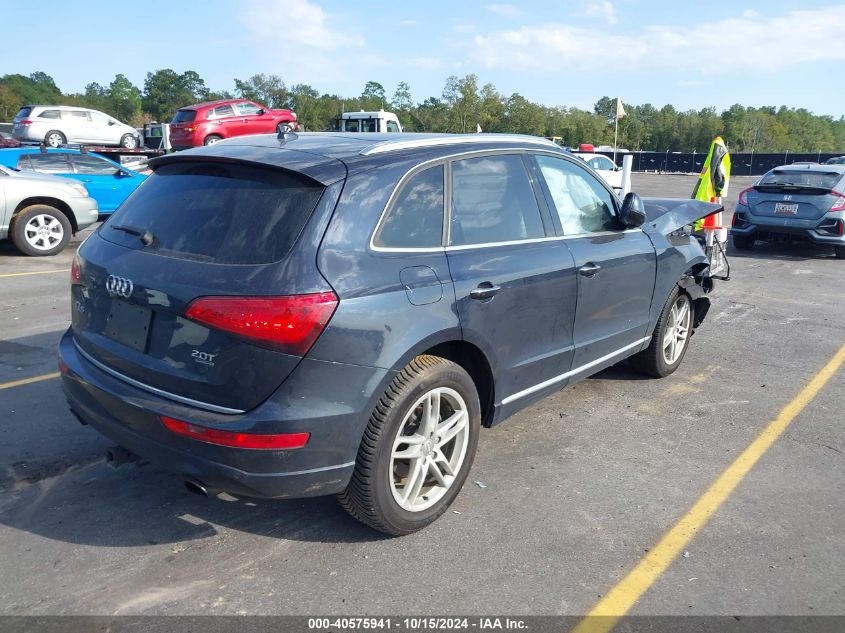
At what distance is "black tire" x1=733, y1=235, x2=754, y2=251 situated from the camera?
12.8 metres

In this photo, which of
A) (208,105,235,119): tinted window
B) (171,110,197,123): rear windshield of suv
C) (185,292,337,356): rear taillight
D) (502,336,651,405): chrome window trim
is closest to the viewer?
(185,292,337,356): rear taillight

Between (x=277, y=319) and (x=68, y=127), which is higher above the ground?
(x=68, y=127)

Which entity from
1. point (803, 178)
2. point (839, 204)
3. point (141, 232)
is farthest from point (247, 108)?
point (141, 232)

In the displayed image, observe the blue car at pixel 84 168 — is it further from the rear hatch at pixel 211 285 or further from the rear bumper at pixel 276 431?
the rear bumper at pixel 276 431

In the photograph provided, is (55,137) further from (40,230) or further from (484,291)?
(484,291)

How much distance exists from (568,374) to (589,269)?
646 millimetres

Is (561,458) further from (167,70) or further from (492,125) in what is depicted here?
(167,70)

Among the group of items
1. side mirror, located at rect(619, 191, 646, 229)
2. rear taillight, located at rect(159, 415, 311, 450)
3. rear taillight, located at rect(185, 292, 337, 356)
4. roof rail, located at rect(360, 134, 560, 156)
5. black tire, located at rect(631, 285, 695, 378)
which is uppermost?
roof rail, located at rect(360, 134, 560, 156)

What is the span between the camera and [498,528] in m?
3.46

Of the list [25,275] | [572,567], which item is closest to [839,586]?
[572,567]

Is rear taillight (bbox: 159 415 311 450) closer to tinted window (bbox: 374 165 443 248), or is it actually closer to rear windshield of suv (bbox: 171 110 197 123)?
tinted window (bbox: 374 165 443 248)

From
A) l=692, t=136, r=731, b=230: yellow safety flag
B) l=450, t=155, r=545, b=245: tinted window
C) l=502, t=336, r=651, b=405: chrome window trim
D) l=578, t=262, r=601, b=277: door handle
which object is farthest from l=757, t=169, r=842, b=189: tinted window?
l=450, t=155, r=545, b=245: tinted window

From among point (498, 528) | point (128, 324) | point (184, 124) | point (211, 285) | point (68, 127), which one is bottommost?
point (498, 528)

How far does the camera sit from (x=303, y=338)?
9.14 ft
